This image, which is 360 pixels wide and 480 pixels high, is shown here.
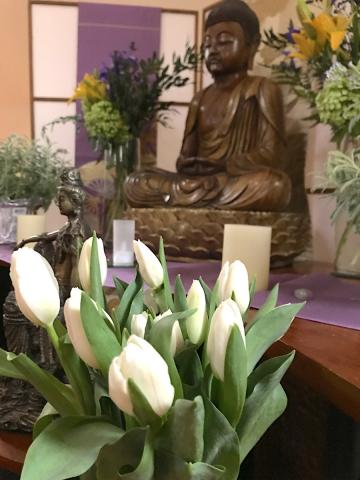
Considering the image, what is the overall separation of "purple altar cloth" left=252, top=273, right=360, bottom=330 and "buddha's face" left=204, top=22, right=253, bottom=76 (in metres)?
0.77

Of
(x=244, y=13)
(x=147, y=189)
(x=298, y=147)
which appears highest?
(x=244, y=13)

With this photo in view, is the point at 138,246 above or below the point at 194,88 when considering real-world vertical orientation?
below

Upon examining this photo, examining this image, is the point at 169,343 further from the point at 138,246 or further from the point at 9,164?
the point at 9,164

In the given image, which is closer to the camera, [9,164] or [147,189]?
[147,189]

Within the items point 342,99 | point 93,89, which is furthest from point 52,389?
point 93,89

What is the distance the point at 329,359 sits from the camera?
0.55m

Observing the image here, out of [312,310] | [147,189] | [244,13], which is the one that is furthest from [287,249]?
[244,13]

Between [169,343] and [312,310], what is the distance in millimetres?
410

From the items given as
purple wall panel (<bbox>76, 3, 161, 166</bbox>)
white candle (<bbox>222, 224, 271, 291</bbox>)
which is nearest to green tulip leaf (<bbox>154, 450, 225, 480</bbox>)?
white candle (<bbox>222, 224, 271, 291</bbox>)

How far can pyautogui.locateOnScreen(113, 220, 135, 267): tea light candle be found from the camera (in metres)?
1.20

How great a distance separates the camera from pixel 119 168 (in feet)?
5.80

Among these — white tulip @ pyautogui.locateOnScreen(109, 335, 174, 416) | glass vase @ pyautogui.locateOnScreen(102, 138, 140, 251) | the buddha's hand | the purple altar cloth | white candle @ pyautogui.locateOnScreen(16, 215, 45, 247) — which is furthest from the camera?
glass vase @ pyautogui.locateOnScreen(102, 138, 140, 251)

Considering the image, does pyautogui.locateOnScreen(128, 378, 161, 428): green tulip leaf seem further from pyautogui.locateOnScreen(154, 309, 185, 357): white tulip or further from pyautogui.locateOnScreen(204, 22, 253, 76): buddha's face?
pyautogui.locateOnScreen(204, 22, 253, 76): buddha's face

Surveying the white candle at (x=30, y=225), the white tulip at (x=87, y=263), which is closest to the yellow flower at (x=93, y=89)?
the white candle at (x=30, y=225)
